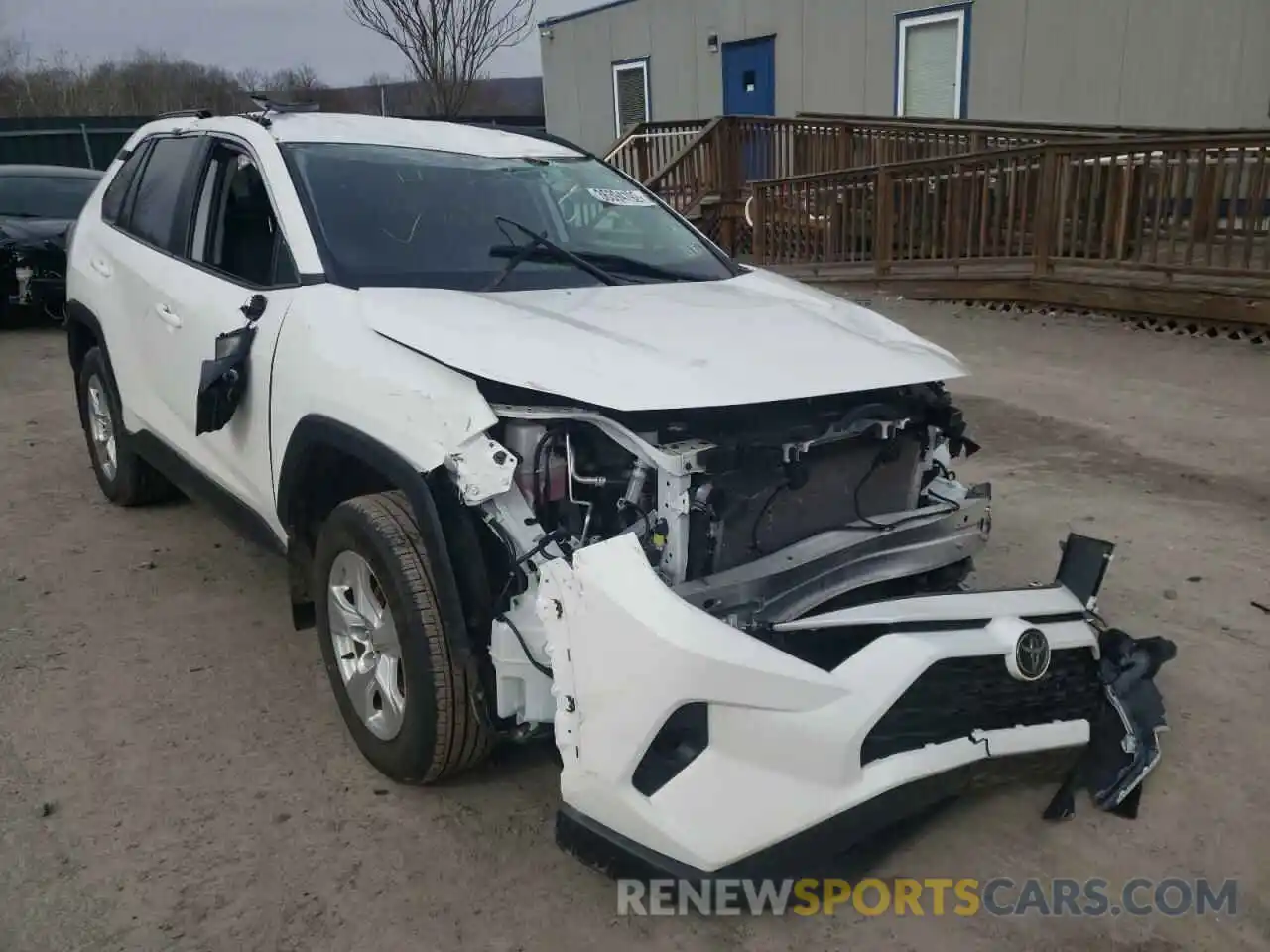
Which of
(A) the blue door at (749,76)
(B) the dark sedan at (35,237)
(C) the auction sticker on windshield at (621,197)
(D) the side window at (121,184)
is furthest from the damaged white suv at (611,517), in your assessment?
(A) the blue door at (749,76)

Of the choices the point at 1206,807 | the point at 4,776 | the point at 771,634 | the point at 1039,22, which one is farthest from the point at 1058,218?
the point at 4,776

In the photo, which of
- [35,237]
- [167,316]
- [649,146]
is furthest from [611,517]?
[649,146]

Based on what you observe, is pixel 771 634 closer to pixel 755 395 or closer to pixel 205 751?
pixel 755 395

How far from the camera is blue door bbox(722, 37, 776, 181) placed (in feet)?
51.3

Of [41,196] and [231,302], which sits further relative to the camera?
[41,196]

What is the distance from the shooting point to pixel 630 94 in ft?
61.0

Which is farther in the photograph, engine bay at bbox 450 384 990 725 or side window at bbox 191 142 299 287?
side window at bbox 191 142 299 287

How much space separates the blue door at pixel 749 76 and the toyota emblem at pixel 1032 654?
1429 centimetres

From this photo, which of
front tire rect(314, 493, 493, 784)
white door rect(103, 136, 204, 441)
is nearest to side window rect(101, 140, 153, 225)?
white door rect(103, 136, 204, 441)

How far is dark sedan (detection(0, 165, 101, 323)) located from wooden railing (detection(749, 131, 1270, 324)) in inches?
316

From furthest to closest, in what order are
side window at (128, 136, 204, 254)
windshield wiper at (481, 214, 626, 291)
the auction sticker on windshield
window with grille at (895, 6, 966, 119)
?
window with grille at (895, 6, 966, 119) < side window at (128, 136, 204, 254) < the auction sticker on windshield < windshield wiper at (481, 214, 626, 291)
